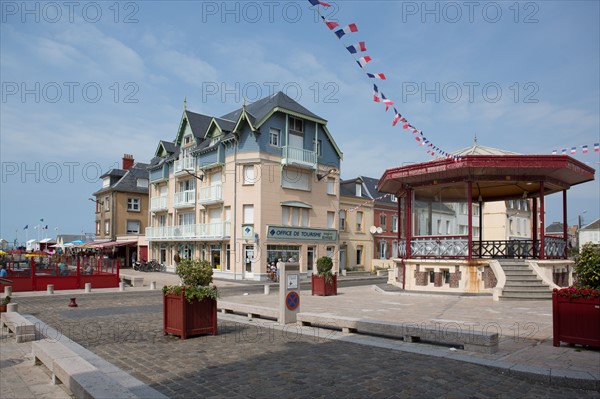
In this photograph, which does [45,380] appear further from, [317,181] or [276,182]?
[317,181]

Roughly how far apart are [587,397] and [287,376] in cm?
372

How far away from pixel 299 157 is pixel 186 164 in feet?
31.9

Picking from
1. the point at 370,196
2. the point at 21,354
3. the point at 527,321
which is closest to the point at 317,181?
the point at 370,196

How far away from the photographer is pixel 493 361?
23.2 ft

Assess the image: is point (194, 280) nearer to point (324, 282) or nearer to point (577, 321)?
point (577, 321)

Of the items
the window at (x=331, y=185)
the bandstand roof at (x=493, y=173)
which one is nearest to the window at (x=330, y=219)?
the window at (x=331, y=185)

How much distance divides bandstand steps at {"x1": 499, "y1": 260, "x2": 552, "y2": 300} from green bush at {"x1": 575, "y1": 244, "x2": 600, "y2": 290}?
7.86 metres

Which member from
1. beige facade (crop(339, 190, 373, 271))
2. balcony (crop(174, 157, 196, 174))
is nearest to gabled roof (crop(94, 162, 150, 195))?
balcony (crop(174, 157, 196, 174))

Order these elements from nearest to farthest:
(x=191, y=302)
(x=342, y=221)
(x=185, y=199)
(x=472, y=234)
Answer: (x=191, y=302) < (x=472, y=234) < (x=185, y=199) < (x=342, y=221)

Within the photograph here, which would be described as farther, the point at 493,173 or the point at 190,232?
the point at 190,232

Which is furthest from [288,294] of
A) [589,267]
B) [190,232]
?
[190,232]

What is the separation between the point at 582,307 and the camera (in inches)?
296

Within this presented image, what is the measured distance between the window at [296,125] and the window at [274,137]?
1204 millimetres

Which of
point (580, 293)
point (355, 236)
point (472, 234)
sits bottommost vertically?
point (580, 293)
